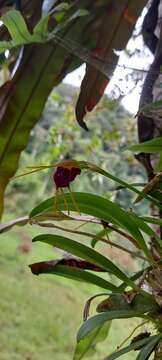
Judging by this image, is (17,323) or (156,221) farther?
(17,323)

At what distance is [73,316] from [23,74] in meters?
2.28

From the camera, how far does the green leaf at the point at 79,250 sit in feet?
1.22

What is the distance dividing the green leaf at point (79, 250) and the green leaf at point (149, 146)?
86 millimetres

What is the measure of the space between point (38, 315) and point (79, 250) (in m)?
2.30

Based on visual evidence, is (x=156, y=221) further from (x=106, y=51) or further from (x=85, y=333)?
(x=106, y=51)

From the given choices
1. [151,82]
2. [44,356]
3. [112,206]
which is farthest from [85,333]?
[44,356]

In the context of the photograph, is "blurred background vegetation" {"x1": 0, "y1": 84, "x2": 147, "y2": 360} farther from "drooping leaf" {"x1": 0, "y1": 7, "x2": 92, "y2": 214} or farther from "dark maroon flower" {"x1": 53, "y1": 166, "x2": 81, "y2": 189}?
"dark maroon flower" {"x1": 53, "y1": 166, "x2": 81, "y2": 189}

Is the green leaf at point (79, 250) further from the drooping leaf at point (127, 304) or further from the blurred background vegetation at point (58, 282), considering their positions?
the blurred background vegetation at point (58, 282)

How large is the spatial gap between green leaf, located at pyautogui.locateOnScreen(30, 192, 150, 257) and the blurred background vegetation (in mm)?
772

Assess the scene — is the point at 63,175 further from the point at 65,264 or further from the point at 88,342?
the point at 88,342

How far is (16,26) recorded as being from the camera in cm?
43

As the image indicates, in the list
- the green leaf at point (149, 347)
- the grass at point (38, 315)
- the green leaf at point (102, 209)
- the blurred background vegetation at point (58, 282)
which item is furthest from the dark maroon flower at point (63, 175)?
the grass at point (38, 315)

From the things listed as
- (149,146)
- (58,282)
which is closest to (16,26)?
(149,146)

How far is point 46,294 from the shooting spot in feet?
9.39
